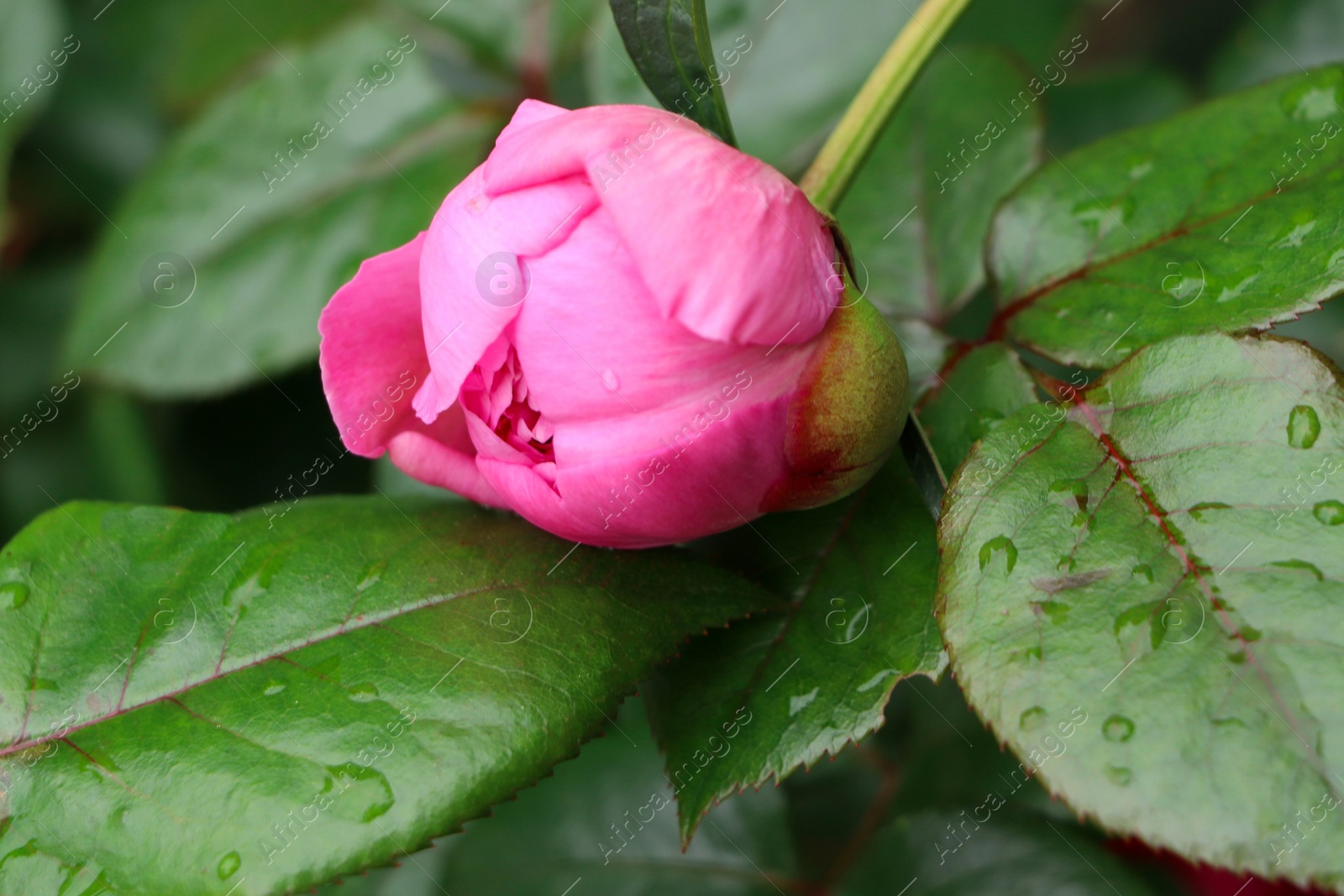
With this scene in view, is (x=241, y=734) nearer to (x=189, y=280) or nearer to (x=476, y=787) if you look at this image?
(x=476, y=787)

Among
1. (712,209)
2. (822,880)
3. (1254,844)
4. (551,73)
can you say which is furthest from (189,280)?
(1254,844)

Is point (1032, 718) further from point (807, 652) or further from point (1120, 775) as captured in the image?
point (807, 652)

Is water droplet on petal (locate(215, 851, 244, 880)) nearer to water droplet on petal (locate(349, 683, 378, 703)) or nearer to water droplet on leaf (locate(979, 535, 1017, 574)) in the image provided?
water droplet on petal (locate(349, 683, 378, 703))

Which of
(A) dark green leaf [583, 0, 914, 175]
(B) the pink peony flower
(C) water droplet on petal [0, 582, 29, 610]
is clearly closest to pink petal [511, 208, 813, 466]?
(B) the pink peony flower

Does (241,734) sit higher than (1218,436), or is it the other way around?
(241,734)

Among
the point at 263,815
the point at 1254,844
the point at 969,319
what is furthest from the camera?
the point at 969,319
